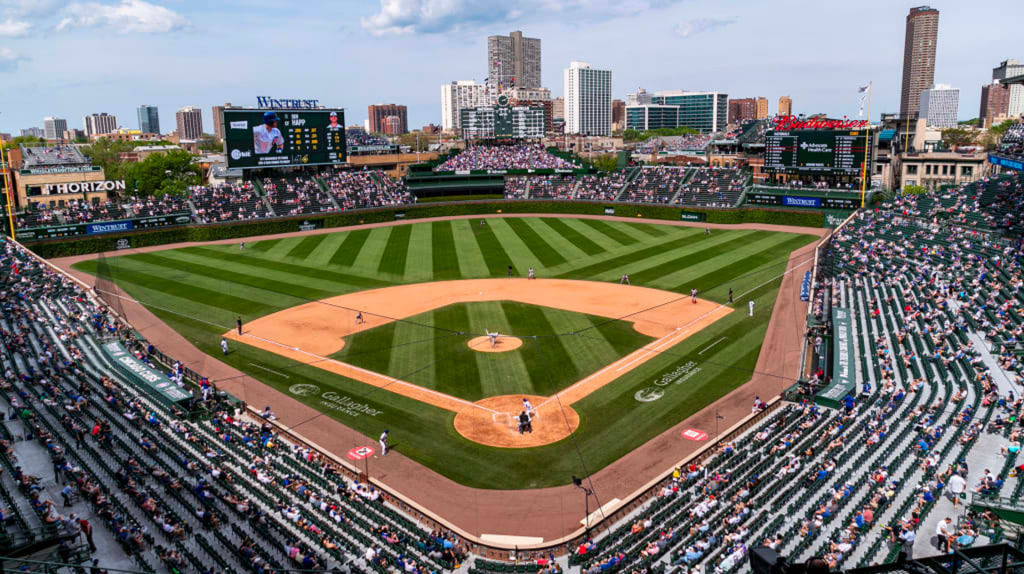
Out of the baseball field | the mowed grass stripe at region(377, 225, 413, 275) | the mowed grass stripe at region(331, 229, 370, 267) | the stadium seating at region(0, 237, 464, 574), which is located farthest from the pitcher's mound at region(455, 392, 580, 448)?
the mowed grass stripe at region(331, 229, 370, 267)

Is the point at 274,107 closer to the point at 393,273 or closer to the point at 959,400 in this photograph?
the point at 393,273

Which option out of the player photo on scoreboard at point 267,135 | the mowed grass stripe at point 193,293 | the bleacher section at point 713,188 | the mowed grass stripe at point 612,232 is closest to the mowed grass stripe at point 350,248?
the mowed grass stripe at point 193,293

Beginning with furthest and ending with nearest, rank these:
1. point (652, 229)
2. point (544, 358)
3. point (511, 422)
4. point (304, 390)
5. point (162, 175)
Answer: point (162, 175) < point (652, 229) < point (544, 358) < point (304, 390) < point (511, 422)

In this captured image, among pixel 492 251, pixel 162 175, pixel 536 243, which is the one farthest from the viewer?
pixel 162 175

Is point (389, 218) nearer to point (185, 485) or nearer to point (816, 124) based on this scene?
point (816, 124)

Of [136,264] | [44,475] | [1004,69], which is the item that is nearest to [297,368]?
[44,475]

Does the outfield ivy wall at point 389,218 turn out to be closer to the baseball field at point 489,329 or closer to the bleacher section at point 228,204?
the bleacher section at point 228,204

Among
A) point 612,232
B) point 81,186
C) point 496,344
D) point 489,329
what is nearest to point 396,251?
point 612,232

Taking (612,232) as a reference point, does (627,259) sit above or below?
below
